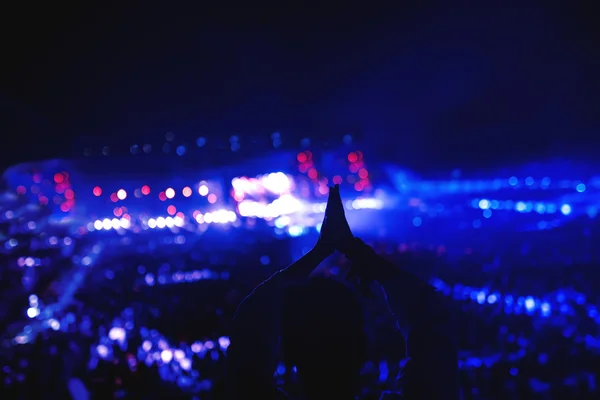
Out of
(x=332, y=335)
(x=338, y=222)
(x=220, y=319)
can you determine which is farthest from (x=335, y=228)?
(x=220, y=319)

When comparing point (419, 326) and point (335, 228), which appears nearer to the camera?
point (419, 326)

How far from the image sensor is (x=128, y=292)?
9.62 meters

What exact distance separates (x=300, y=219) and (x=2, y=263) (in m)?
17.1

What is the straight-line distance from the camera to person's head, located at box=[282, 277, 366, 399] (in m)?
1.27

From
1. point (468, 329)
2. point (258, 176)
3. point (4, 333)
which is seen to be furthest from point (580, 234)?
point (258, 176)

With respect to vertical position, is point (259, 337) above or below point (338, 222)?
below

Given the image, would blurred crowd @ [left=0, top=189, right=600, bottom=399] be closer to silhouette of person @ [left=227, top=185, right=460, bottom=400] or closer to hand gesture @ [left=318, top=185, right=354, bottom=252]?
silhouette of person @ [left=227, top=185, right=460, bottom=400]

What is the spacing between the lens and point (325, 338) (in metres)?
1.27

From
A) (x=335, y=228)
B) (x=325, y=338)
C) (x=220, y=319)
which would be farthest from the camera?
(x=220, y=319)

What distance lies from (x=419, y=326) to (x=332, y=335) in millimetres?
256

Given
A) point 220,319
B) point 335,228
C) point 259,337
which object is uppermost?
point 335,228

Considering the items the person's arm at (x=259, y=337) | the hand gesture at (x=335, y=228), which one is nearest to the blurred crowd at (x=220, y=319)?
the person's arm at (x=259, y=337)

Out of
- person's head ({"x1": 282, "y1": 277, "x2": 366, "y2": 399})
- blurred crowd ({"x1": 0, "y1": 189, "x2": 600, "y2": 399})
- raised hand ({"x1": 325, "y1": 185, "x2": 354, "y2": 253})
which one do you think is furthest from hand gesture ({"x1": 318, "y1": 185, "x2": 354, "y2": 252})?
Result: blurred crowd ({"x1": 0, "y1": 189, "x2": 600, "y2": 399})

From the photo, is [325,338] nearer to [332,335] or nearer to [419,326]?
[332,335]
